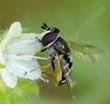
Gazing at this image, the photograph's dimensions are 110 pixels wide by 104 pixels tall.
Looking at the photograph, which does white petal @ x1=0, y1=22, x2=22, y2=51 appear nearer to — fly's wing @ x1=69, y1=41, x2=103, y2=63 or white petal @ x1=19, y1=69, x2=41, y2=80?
white petal @ x1=19, y1=69, x2=41, y2=80

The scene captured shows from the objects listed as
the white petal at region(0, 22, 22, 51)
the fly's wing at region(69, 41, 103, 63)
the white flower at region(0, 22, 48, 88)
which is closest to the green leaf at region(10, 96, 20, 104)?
the white flower at region(0, 22, 48, 88)

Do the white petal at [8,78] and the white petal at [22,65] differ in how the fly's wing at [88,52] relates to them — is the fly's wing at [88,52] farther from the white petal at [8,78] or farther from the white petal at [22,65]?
the white petal at [8,78]

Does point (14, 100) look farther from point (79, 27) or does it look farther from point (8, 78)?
point (79, 27)

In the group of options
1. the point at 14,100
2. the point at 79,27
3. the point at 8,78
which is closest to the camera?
the point at 8,78

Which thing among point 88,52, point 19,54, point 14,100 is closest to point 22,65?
point 19,54

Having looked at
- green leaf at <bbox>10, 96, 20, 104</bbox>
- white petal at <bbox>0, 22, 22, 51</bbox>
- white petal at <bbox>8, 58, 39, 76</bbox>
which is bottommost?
green leaf at <bbox>10, 96, 20, 104</bbox>

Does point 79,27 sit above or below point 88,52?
above
